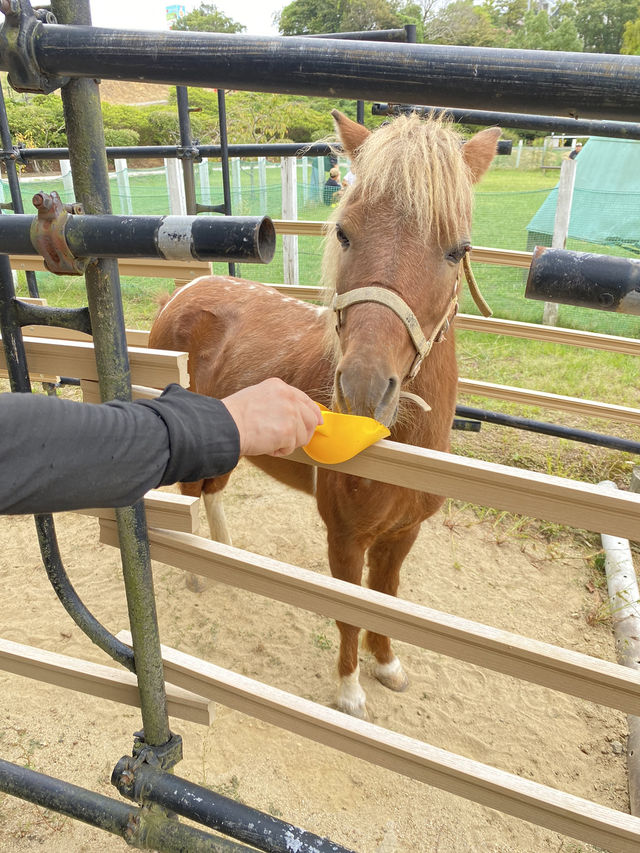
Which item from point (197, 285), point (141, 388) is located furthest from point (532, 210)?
point (141, 388)

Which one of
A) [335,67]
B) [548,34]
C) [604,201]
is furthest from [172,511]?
[548,34]

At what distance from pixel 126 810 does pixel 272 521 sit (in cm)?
263

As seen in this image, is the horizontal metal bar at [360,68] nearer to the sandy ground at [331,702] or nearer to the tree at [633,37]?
the sandy ground at [331,702]

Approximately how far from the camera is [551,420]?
4719 millimetres

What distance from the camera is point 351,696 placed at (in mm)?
2479

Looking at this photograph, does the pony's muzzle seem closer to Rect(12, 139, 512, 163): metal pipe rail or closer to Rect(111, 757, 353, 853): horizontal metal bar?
Rect(111, 757, 353, 853): horizontal metal bar

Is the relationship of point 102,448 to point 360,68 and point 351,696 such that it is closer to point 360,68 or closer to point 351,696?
point 360,68

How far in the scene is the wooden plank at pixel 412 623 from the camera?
1.06 meters

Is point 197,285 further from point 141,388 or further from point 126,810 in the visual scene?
point 126,810

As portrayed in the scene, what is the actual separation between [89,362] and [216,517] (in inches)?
93.6

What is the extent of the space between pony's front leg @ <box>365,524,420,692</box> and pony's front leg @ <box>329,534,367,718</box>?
0.14 meters

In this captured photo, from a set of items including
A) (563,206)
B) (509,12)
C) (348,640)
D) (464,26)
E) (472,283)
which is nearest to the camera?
(472,283)

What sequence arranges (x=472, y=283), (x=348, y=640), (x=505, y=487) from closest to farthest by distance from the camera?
(x=505, y=487) → (x=472, y=283) → (x=348, y=640)

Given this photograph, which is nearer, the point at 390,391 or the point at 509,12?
the point at 390,391
